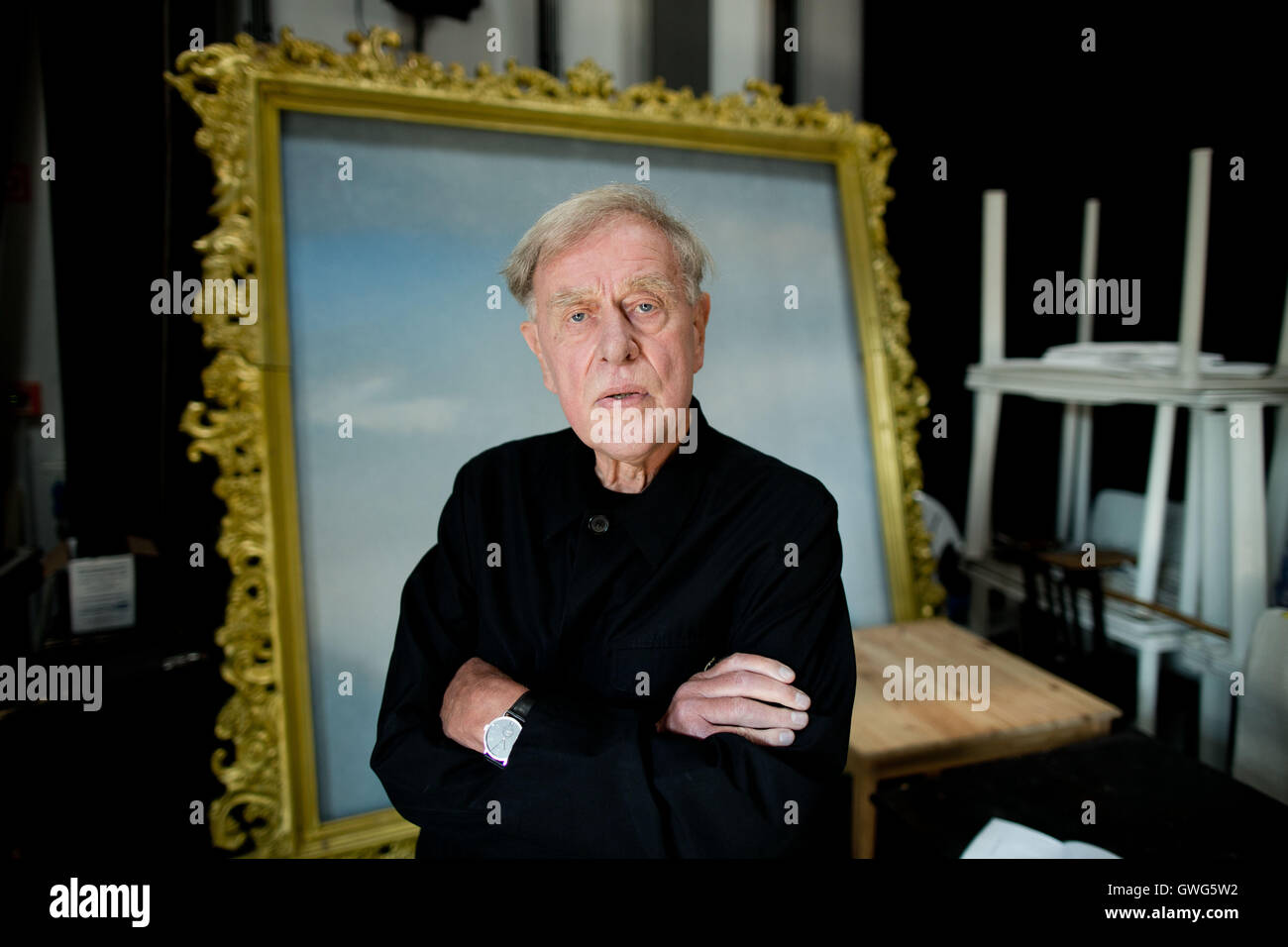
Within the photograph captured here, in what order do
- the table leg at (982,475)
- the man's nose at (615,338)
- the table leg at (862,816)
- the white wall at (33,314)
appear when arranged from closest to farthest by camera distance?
the man's nose at (615,338) < the table leg at (862,816) < the white wall at (33,314) < the table leg at (982,475)

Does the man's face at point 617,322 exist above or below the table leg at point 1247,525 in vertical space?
above

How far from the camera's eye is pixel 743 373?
123 centimetres

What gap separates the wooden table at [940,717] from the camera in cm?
130

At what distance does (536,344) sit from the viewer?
872 mm

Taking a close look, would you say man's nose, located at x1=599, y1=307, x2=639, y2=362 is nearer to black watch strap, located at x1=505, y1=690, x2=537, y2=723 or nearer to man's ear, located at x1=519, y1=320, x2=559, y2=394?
man's ear, located at x1=519, y1=320, x2=559, y2=394

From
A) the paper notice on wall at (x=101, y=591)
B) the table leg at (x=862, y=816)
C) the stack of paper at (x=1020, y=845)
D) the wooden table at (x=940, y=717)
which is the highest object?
the paper notice on wall at (x=101, y=591)

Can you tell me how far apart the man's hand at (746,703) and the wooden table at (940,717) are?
491 millimetres

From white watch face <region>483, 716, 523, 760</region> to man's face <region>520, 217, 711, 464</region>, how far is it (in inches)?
13.0

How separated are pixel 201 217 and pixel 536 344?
1.45m

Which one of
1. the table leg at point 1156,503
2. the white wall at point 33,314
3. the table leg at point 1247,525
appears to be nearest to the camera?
the table leg at point 1247,525

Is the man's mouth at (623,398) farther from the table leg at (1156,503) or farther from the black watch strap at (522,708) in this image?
the table leg at (1156,503)

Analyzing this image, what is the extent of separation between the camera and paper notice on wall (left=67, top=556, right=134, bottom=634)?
149 centimetres

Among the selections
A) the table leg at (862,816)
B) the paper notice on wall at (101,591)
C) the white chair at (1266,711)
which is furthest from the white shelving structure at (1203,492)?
the paper notice on wall at (101,591)
